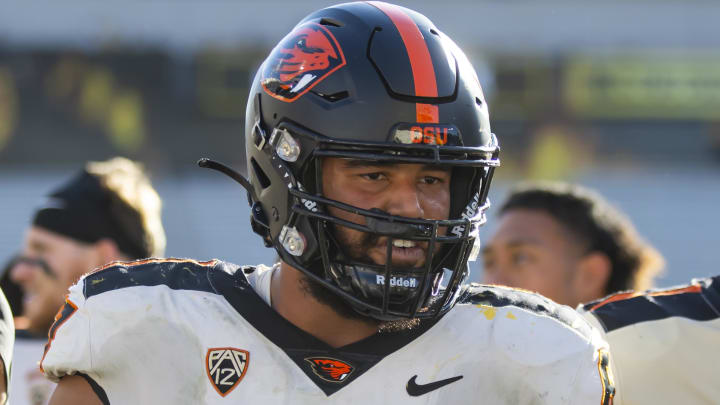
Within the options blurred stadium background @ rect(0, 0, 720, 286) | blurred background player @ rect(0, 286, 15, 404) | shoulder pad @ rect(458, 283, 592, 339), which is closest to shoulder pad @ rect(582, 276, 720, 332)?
shoulder pad @ rect(458, 283, 592, 339)

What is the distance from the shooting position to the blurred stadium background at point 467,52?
9.59 meters

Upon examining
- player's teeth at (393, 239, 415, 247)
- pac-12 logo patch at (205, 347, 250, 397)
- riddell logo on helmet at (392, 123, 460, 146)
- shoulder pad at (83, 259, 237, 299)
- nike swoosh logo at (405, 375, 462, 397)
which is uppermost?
riddell logo on helmet at (392, 123, 460, 146)

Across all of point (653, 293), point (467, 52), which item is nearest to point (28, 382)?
point (653, 293)

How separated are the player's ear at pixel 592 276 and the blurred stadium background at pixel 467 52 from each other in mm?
5848

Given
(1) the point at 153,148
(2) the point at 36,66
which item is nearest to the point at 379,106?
(1) the point at 153,148

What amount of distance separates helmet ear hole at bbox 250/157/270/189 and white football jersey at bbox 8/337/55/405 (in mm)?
1409

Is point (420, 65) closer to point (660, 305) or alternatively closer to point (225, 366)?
point (225, 366)

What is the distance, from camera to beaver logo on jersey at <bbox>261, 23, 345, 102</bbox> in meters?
1.66

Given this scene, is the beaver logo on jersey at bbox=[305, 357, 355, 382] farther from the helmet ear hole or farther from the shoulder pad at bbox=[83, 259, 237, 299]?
the helmet ear hole

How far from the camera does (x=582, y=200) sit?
10.7 feet

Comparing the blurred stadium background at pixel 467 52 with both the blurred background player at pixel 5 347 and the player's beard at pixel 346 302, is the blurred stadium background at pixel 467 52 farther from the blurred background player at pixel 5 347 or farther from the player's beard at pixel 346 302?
the player's beard at pixel 346 302

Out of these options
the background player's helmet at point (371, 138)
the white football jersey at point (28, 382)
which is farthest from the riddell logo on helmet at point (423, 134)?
the white football jersey at point (28, 382)

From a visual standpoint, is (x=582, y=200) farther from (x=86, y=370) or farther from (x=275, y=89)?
(x=86, y=370)

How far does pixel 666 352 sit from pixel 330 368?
2.34 ft
